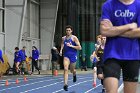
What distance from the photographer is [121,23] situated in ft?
17.0

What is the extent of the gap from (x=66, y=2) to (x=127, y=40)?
35091 mm

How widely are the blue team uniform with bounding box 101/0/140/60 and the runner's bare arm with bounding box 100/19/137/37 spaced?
0.20ft

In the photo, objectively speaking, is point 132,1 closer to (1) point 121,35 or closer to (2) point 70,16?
(1) point 121,35

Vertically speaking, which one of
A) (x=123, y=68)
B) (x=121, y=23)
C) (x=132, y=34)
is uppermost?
(x=121, y=23)

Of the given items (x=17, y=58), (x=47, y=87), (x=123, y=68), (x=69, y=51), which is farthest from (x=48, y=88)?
(x=17, y=58)

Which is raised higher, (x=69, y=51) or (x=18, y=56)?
(x=69, y=51)

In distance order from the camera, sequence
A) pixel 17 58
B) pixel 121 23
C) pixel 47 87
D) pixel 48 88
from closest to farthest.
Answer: pixel 121 23 → pixel 48 88 → pixel 47 87 → pixel 17 58

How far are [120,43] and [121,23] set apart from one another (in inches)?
9.8

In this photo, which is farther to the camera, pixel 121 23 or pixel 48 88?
pixel 48 88

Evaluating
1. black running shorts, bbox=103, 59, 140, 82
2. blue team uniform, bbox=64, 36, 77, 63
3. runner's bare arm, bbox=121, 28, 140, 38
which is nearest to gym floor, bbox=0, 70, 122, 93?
blue team uniform, bbox=64, 36, 77, 63

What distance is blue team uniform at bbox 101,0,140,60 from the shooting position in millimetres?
5105

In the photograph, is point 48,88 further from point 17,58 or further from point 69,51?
point 17,58

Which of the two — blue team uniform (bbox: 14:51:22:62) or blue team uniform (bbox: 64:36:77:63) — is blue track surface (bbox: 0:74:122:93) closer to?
blue team uniform (bbox: 64:36:77:63)

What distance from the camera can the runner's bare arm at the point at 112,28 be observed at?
505cm
